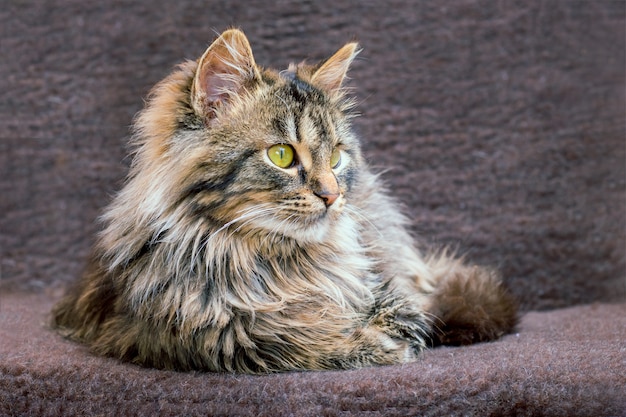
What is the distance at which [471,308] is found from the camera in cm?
191

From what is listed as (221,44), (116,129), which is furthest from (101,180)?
(221,44)

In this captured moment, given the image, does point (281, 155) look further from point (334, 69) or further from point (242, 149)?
point (334, 69)

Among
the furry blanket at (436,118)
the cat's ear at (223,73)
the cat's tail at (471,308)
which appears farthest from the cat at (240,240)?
the furry blanket at (436,118)

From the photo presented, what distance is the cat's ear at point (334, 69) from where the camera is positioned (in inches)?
72.2

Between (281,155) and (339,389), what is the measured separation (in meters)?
0.51

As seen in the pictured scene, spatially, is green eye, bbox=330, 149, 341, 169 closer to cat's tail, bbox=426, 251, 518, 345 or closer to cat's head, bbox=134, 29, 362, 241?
cat's head, bbox=134, 29, 362, 241

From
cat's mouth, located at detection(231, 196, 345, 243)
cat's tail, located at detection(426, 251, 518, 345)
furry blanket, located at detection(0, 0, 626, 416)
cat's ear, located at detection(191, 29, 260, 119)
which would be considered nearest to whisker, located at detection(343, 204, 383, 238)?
cat's mouth, located at detection(231, 196, 345, 243)

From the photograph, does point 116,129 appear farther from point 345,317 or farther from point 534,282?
point 534,282

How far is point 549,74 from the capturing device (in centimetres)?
265

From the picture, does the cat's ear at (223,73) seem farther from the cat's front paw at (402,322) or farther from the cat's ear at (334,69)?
the cat's front paw at (402,322)

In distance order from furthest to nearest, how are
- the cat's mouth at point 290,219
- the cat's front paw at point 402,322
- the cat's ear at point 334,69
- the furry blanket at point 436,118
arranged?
the furry blanket at point 436,118
the cat's ear at point 334,69
the cat's front paw at point 402,322
the cat's mouth at point 290,219

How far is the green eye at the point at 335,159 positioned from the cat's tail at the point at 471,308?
1.51 feet

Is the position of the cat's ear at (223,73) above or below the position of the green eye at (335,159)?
above

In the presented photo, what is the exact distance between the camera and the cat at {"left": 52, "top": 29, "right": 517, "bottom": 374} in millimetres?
1566
